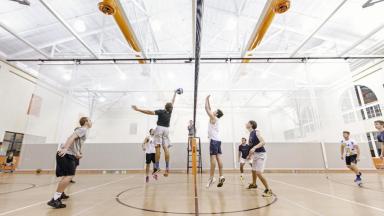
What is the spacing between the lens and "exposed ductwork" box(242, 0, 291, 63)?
4168 millimetres

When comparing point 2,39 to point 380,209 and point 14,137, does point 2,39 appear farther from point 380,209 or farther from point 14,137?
point 380,209

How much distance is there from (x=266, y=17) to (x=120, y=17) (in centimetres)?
429

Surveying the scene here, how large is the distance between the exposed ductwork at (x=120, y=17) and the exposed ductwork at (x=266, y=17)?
12.5 ft

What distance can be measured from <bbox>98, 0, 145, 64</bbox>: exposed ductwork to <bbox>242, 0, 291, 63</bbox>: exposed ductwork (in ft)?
12.5

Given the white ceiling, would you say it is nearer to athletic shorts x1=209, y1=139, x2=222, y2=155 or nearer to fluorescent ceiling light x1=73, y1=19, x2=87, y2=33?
fluorescent ceiling light x1=73, y1=19, x2=87, y2=33

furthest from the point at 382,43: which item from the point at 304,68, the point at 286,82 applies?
the point at 286,82

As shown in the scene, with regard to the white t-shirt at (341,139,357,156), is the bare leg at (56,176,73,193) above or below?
below

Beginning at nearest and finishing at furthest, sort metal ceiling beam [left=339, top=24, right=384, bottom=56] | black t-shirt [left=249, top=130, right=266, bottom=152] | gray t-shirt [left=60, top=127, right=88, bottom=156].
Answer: gray t-shirt [left=60, top=127, right=88, bottom=156] → black t-shirt [left=249, top=130, right=266, bottom=152] → metal ceiling beam [left=339, top=24, right=384, bottom=56]

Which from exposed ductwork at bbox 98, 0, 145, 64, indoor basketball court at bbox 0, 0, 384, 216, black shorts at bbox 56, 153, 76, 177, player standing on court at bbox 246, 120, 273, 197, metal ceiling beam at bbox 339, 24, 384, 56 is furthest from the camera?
indoor basketball court at bbox 0, 0, 384, 216

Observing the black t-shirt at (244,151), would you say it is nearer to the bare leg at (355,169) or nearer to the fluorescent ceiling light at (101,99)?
the bare leg at (355,169)

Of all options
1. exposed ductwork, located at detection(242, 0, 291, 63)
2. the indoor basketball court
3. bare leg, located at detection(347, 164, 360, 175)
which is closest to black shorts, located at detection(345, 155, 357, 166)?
bare leg, located at detection(347, 164, 360, 175)

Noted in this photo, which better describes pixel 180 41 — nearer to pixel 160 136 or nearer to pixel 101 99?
pixel 101 99

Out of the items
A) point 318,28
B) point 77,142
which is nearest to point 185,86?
point 318,28

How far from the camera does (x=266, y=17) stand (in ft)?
18.3
